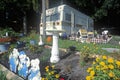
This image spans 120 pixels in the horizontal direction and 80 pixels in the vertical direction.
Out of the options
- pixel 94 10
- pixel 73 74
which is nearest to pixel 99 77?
pixel 73 74

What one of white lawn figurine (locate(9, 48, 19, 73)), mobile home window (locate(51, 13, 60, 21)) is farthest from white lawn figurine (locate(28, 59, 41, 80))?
mobile home window (locate(51, 13, 60, 21))

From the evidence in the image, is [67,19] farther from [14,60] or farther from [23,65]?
[23,65]

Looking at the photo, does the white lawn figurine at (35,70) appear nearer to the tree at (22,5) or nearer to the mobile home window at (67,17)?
the mobile home window at (67,17)

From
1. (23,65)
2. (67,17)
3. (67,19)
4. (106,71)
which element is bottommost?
(23,65)

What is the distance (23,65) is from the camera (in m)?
7.60

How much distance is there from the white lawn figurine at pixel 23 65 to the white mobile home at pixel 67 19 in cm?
1110

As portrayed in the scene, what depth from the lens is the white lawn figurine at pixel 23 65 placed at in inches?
288

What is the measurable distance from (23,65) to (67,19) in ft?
44.6

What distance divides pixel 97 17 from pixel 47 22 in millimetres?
5277

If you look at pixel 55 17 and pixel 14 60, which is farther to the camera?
pixel 55 17

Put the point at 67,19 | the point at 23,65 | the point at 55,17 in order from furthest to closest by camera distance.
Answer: the point at 67,19, the point at 55,17, the point at 23,65

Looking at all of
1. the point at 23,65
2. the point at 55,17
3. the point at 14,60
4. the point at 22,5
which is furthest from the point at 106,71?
the point at 22,5

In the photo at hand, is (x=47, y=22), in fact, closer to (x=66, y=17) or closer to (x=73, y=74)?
(x=66, y=17)

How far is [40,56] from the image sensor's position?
9.59 m
